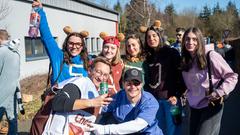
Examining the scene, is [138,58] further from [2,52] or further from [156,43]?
[2,52]

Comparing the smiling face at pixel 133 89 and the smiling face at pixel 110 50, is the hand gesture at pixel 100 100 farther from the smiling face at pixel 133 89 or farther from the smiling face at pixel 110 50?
the smiling face at pixel 110 50

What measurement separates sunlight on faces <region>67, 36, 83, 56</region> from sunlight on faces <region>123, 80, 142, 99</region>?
49.4 inches

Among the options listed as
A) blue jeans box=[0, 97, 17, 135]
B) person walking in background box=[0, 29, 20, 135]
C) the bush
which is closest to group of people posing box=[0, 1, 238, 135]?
person walking in background box=[0, 29, 20, 135]

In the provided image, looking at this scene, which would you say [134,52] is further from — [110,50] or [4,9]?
[4,9]

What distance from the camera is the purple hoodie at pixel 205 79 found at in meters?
4.43

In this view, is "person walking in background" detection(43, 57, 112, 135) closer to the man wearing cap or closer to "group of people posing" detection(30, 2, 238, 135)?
"group of people posing" detection(30, 2, 238, 135)

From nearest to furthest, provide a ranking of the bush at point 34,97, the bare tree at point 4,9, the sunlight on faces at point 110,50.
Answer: the sunlight on faces at point 110,50 < the bush at point 34,97 < the bare tree at point 4,9

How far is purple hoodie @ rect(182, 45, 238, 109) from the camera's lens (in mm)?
4430

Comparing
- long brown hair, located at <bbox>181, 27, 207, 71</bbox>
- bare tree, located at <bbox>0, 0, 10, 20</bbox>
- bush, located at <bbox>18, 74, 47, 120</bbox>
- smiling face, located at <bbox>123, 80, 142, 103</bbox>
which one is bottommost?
bush, located at <bbox>18, 74, 47, 120</bbox>

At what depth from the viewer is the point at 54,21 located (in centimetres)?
2353

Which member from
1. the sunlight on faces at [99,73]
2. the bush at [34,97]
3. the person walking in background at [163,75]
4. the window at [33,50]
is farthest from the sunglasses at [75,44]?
the window at [33,50]

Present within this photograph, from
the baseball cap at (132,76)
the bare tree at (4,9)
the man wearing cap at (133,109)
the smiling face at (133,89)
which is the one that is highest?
the bare tree at (4,9)

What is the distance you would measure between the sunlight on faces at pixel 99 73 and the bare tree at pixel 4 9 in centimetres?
1271

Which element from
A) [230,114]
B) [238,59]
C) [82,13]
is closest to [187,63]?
[230,114]
